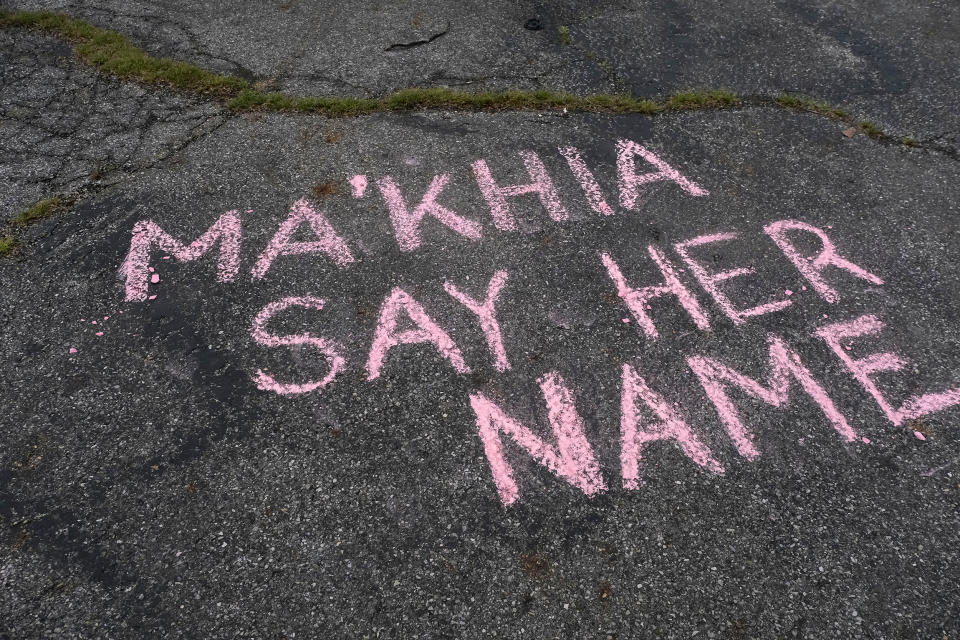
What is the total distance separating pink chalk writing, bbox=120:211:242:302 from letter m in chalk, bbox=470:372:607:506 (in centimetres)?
176

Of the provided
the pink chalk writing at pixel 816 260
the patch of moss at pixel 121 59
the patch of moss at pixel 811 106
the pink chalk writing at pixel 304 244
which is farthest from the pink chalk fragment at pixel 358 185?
the patch of moss at pixel 811 106

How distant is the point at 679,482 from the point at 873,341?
4.94ft

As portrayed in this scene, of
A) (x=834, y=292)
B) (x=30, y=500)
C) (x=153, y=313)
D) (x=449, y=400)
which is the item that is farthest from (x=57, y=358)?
(x=834, y=292)

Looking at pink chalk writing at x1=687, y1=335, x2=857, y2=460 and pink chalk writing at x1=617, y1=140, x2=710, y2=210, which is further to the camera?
pink chalk writing at x1=617, y1=140, x2=710, y2=210

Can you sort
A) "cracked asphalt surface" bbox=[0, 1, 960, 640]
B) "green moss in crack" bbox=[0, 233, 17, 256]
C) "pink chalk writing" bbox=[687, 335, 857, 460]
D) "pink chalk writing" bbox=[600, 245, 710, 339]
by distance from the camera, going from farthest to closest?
1. "green moss in crack" bbox=[0, 233, 17, 256]
2. "pink chalk writing" bbox=[600, 245, 710, 339]
3. "pink chalk writing" bbox=[687, 335, 857, 460]
4. "cracked asphalt surface" bbox=[0, 1, 960, 640]

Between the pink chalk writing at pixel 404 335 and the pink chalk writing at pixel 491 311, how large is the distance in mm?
181

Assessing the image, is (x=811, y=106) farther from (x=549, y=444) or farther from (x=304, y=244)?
(x=304, y=244)

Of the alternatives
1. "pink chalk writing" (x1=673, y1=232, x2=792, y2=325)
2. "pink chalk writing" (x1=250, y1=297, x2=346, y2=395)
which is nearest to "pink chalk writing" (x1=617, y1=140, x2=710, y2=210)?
"pink chalk writing" (x1=673, y1=232, x2=792, y2=325)

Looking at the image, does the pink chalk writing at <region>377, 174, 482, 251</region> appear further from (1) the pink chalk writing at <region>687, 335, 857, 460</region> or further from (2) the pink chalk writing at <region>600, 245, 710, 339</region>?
(1) the pink chalk writing at <region>687, 335, 857, 460</region>

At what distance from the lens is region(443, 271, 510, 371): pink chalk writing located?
2979mm

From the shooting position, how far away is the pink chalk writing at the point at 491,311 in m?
2.98

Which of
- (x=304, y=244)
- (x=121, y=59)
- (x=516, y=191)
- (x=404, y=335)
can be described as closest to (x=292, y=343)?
(x=404, y=335)

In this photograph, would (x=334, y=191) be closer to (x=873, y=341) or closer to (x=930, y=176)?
(x=873, y=341)

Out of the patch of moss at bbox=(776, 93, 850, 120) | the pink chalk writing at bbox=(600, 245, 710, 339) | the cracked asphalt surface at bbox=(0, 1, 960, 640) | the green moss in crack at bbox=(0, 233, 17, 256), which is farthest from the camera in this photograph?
the patch of moss at bbox=(776, 93, 850, 120)
